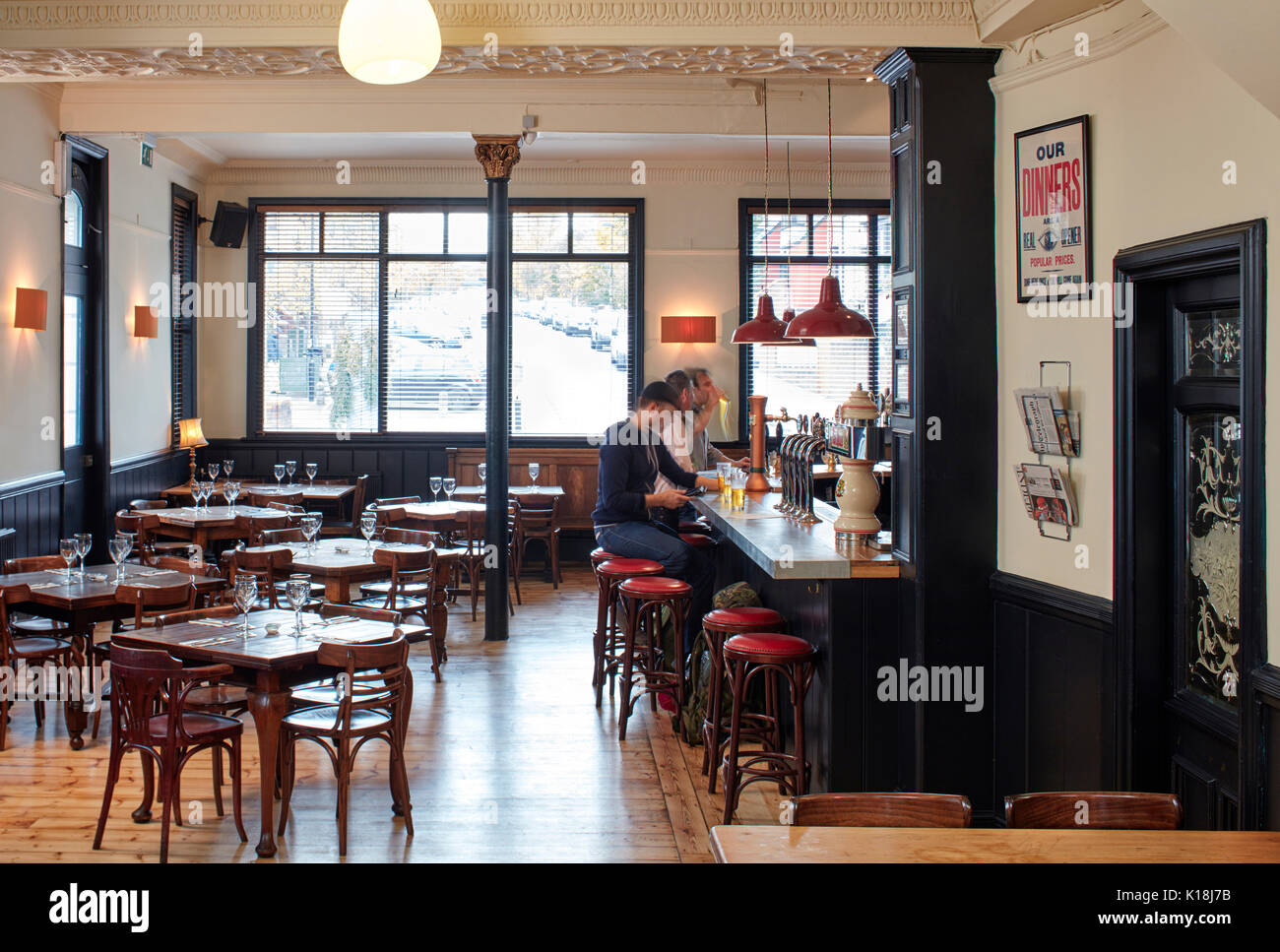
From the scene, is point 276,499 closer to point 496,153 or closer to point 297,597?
point 496,153

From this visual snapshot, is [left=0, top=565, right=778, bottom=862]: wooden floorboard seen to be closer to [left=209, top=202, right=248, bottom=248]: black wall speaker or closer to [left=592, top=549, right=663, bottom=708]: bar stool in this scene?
[left=592, top=549, right=663, bottom=708]: bar stool

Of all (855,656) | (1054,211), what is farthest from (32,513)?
(1054,211)

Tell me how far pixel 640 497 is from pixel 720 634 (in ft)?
6.02

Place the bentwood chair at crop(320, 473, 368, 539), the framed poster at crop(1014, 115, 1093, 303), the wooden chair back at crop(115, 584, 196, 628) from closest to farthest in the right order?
the framed poster at crop(1014, 115, 1093, 303), the wooden chair back at crop(115, 584, 196, 628), the bentwood chair at crop(320, 473, 368, 539)

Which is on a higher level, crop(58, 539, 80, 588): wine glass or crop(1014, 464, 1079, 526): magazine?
crop(1014, 464, 1079, 526): magazine

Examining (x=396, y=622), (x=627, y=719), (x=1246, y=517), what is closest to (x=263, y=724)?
(x=396, y=622)

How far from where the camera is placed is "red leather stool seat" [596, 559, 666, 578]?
21.0 feet

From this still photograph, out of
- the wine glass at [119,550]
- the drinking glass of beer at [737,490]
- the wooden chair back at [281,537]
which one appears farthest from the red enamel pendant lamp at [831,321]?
the wine glass at [119,550]

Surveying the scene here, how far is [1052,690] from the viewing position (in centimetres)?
443

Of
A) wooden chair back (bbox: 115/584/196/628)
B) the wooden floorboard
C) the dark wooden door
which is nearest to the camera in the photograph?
the dark wooden door

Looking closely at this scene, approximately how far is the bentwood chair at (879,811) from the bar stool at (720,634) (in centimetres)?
245

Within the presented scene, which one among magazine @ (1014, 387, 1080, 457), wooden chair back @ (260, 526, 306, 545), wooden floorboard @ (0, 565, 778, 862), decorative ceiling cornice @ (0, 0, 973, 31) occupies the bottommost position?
wooden floorboard @ (0, 565, 778, 862)

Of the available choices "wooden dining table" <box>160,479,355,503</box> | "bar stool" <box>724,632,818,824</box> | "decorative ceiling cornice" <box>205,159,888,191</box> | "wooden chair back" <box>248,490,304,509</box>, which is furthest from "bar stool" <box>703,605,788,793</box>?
"decorative ceiling cornice" <box>205,159,888,191</box>

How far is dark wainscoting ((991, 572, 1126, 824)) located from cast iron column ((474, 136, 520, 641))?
Answer: 168 inches
